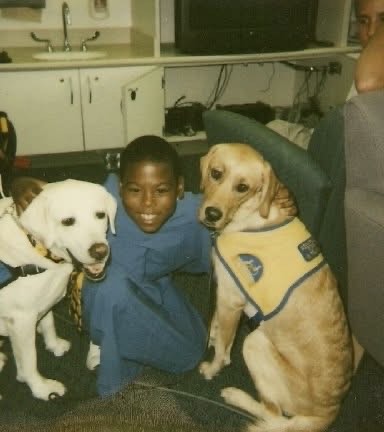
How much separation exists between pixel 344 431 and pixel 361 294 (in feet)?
1.92

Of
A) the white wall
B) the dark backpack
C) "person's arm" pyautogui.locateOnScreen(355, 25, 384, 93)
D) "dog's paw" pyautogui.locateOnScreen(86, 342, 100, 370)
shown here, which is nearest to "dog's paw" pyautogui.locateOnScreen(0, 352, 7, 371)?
"dog's paw" pyautogui.locateOnScreen(86, 342, 100, 370)

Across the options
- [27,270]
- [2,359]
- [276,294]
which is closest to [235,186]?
[276,294]

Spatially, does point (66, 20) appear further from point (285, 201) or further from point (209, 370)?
point (209, 370)

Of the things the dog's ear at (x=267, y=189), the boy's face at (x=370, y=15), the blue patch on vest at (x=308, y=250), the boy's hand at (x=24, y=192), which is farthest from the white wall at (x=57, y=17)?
the blue patch on vest at (x=308, y=250)

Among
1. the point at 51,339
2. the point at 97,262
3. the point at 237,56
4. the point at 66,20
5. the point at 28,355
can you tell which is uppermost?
the point at 66,20

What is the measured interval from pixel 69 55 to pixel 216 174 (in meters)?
2.86

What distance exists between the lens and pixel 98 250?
66.0 inches

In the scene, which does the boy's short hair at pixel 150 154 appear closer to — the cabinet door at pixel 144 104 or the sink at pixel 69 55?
the cabinet door at pixel 144 104

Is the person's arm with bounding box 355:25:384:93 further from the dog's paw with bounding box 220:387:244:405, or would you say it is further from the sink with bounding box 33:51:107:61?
the sink with bounding box 33:51:107:61

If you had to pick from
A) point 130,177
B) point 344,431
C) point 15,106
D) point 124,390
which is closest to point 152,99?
point 15,106

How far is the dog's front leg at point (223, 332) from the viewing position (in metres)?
1.97

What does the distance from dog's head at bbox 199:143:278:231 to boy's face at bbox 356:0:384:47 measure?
1633 millimetres

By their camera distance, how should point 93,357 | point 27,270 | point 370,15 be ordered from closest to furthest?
point 27,270, point 93,357, point 370,15

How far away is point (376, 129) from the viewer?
163 centimetres
